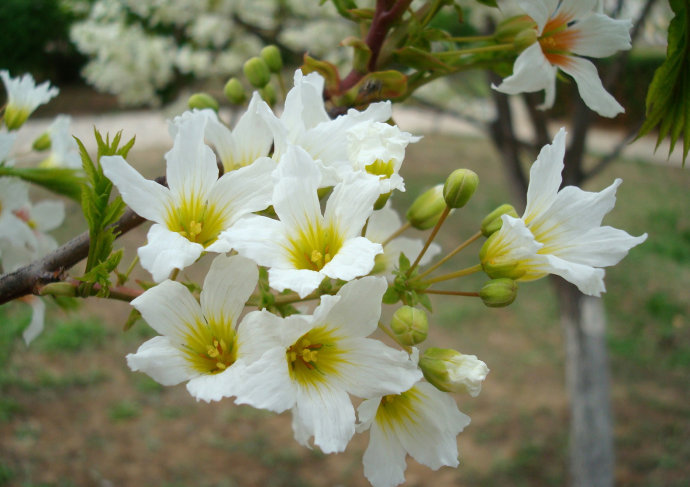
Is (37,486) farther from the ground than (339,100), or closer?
closer

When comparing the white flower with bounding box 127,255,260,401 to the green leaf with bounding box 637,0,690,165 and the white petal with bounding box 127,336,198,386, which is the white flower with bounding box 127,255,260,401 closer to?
the white petal with bounding box 127,336,198,386

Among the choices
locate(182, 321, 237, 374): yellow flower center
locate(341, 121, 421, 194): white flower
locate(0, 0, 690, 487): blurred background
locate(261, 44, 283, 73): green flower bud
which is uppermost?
locate(341, 121, 421, 194): white flower

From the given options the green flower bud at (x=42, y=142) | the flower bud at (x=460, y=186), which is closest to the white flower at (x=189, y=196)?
the flower bud at (x=460, y=186)

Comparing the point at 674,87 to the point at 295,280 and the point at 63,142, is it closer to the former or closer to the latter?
the point at 295,280

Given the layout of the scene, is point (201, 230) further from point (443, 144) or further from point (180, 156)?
point (443, 144)

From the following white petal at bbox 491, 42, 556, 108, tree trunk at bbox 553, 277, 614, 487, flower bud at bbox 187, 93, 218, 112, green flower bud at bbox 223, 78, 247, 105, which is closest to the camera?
white petal at bbox 491, 42, 556, 108

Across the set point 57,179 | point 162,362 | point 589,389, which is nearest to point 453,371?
point 162,362

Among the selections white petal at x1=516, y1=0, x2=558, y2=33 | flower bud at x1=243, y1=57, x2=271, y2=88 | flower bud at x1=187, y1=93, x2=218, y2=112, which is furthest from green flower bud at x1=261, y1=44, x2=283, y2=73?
white petal at x1=516, y1=0, x2=558, y2=33

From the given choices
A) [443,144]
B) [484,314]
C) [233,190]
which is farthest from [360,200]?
[443,144]
